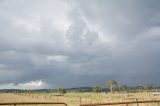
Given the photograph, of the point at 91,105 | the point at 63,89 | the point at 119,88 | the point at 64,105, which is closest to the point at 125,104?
the point at 91,105

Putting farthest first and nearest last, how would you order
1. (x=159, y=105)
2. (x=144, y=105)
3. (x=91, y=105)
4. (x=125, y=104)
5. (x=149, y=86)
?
(x=149, y=86)
(x=159, y=105)
(x=144, y=105)
(x=125, y=104)
(x=91, y=105)

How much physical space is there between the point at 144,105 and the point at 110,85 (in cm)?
15479

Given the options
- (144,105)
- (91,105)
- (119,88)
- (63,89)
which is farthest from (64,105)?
(119,88)

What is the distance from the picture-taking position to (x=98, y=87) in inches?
7052

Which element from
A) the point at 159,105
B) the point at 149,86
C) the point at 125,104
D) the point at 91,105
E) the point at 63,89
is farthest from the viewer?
the point at 149,86

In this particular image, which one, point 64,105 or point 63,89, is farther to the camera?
point 63,89

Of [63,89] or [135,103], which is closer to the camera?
[135,103]

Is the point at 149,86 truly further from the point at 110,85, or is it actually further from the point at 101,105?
the point at 101,105

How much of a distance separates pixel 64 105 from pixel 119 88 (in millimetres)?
184279

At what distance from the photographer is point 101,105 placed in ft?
59.8

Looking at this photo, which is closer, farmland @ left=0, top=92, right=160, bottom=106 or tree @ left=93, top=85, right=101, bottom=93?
farmland @ left=0, top=92, right=160, bottom=106

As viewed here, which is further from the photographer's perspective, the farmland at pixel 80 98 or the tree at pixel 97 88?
the tree at pixel 97 88

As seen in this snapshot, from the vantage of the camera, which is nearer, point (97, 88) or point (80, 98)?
point (80, 98)

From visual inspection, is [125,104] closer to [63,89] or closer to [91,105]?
[91,105]
